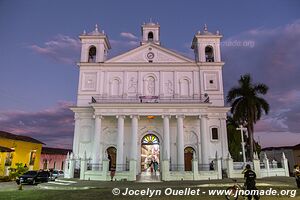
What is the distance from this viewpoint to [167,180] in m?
19.0

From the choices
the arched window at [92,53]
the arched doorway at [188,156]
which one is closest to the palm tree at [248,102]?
the arched doorway at [188,156]

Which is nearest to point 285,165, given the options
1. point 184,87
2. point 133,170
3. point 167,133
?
point 167,133

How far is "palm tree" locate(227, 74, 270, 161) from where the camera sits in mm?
27281

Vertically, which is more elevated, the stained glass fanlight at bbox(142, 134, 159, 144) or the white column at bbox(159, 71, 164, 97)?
the white column at bbox(159, 71, 164, 97)

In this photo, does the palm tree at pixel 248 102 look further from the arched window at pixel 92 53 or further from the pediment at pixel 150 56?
the arched window at pixel 92 53

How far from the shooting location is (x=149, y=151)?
26.8 metres

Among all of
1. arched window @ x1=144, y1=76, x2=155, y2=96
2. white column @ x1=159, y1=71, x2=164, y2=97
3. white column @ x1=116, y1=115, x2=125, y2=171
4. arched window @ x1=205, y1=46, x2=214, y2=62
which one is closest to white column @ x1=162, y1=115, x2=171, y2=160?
white column @ x1=159, y1=71, x2=164, y2=97

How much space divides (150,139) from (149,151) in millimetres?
1430

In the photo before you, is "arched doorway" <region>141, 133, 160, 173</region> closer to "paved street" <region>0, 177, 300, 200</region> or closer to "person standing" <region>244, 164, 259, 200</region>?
"paved street" <region>0, 177, 300, 200</region>

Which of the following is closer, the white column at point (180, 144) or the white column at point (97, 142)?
the white column at point (180, 144)

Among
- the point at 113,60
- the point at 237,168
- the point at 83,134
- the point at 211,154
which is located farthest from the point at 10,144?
the point at 237,168

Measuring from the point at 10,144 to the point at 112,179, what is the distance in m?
20.9

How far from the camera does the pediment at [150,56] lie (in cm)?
2878

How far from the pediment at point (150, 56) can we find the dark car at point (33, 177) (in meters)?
14.3
